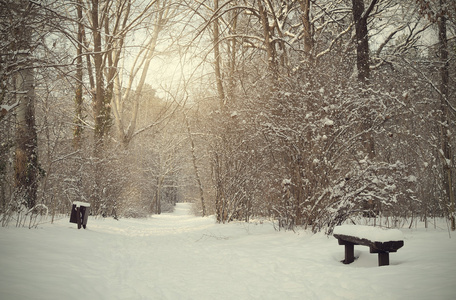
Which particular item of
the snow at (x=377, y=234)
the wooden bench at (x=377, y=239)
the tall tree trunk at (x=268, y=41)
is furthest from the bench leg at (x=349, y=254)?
the tall tree trunk at (x=268, y=41)

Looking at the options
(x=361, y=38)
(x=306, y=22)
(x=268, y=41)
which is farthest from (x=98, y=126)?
(x=361, y=38)

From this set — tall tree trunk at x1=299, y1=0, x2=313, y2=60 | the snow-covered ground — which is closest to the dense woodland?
tall tree trunk at x1=299, y1=0, x2=313, y2=60

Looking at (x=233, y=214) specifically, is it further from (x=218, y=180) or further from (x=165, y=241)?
(x=165, y=241)

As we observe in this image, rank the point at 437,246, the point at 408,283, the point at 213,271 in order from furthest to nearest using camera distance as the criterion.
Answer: the point at 213,271
the point at 437,246
the point at 408,283

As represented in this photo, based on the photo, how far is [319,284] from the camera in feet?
11.0

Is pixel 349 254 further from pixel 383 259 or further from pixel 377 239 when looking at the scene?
pixel 377 239

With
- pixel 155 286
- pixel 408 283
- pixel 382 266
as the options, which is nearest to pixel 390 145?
pixel 382 266

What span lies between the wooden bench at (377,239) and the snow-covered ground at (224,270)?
0.20 meters

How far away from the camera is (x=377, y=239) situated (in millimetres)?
3412

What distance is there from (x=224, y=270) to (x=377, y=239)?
2053 millimetres

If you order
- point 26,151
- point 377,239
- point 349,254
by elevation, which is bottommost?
point 349,254

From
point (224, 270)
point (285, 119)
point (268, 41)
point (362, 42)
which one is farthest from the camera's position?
point (362, 42)

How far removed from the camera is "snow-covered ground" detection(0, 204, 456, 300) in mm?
2850

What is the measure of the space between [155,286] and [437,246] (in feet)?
12.1
